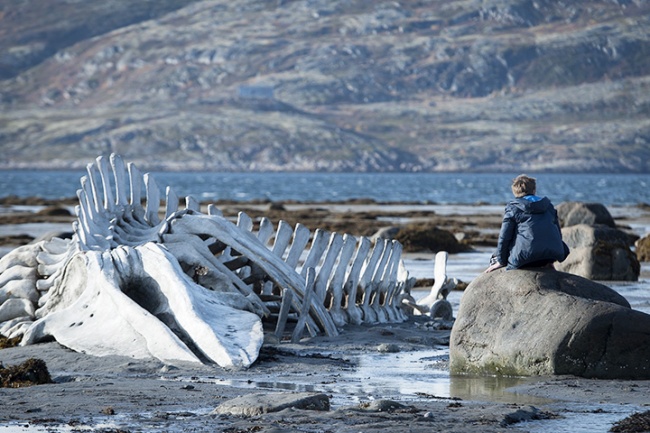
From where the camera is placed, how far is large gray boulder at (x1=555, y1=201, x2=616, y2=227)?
1449 inches

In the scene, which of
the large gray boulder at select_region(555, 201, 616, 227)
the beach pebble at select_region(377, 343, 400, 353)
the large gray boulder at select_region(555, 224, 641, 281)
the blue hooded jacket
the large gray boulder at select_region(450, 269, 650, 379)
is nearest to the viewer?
the large gray boulder at select_region(450, 269, 650, 379)

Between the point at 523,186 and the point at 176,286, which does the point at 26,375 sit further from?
the point at 523,186

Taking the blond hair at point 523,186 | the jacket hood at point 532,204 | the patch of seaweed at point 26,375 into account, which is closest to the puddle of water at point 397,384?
the patch of seaweed at point 26,375

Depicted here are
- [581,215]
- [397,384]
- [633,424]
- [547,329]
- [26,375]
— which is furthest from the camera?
[581,215]

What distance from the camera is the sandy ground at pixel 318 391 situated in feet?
24.6

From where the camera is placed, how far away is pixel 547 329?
973cm

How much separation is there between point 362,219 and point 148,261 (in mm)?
38377

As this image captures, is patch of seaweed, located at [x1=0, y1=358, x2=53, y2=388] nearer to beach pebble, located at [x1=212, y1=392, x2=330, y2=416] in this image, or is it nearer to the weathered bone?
beach pebble, located at [x1=212, y1=392, x2=330, y2=416]

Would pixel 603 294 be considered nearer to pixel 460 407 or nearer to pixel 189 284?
pixel 460 407

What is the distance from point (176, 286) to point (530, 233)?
3088mm

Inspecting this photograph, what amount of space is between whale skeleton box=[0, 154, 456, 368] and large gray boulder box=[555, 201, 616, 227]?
22.9m

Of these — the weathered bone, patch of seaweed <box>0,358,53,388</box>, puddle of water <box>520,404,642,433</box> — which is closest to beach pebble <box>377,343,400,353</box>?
the weathered bone

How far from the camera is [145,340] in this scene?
398 inches

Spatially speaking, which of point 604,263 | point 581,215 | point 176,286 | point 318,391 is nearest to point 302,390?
point 318,391
